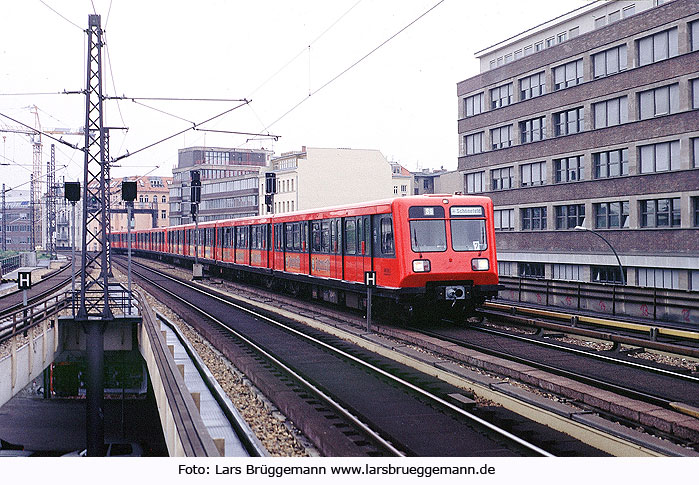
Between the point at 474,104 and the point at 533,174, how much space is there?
936cm

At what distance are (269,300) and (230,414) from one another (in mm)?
19399

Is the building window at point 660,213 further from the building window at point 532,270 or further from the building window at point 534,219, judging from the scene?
the building window at point 532,270

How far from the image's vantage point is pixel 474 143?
181 feet

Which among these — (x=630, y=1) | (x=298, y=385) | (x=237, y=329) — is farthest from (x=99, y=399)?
(x=630, y=1)

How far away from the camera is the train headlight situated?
18625 mm

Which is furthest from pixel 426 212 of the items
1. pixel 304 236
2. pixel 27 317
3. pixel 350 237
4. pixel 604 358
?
pixel 27 317

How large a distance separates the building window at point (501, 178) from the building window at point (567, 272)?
767 cm

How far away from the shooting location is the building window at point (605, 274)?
40375mm

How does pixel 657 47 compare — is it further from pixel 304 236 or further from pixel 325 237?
pixel 325 237

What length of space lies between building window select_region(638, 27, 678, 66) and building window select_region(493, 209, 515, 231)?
1421cm

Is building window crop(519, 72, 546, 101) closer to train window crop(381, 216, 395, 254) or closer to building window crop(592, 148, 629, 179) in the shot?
building window crop(592, 148, 629, 179)

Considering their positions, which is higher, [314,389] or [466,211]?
[466,211]
